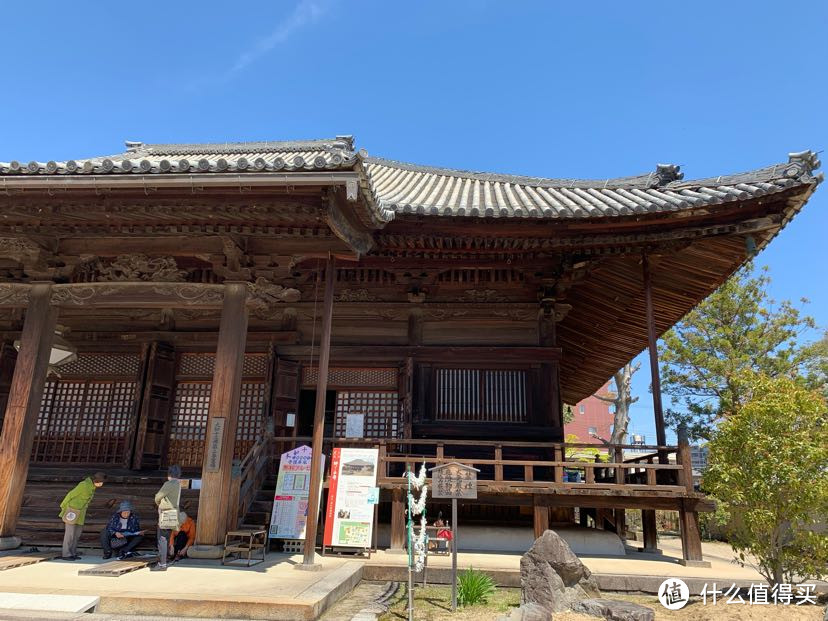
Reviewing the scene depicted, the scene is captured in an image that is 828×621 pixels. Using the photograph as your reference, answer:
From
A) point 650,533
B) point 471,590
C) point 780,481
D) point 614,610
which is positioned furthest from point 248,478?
point 780,481

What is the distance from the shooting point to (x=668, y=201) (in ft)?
28.9

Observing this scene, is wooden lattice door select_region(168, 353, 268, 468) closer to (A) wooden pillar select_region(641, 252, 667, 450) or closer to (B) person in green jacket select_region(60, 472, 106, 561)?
(B) person in green jacket select_region(60, 472, 106, 561)

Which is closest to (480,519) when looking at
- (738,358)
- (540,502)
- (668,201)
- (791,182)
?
(540,502)

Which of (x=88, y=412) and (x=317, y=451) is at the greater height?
(x=88, y=412)

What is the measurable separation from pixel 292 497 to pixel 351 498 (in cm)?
92

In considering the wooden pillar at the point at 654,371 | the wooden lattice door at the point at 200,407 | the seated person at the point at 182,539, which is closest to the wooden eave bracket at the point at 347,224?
the wooden lattice door at the point at 200,407

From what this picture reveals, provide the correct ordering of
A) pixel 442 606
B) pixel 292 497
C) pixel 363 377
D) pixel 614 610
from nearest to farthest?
1. pixel 614 610
2. pixel 442 606
3. pixel 292 497
4. pixel 363 377

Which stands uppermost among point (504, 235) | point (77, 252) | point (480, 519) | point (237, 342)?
point (504, 235)

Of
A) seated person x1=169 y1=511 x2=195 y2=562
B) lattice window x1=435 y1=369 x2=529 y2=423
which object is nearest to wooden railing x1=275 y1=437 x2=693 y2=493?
lattice window x1=435 y1=369 x2=529 y2=423

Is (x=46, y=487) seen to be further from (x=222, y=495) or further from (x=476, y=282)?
(x=476, y=282)

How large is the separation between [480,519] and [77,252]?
8359 mm

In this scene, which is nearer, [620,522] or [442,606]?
[442,606]

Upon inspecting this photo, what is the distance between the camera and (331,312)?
8734 millimetres

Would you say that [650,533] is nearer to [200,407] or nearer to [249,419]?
[249,419]
